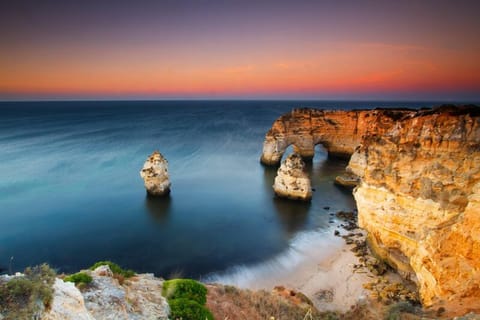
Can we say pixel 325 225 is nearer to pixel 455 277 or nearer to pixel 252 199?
pixel 252 199

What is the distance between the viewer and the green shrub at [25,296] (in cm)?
427

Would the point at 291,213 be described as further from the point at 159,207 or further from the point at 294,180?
the point at 159,207

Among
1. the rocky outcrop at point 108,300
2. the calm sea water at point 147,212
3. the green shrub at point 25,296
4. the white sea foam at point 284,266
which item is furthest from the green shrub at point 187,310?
the calm sea water at point 147,212

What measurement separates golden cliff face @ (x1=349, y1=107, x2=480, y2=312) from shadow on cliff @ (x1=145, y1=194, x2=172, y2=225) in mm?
15684

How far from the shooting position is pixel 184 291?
848 centimetres

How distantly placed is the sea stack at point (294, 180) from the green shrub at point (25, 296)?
22.4m

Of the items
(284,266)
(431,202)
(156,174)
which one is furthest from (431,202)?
(156,174)

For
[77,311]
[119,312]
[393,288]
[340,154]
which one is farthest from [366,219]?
[340,154]

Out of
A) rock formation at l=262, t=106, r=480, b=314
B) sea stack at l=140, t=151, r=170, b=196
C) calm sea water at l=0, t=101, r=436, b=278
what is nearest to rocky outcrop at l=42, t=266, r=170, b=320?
rock formation at l=262, t=106, r=480, b=314

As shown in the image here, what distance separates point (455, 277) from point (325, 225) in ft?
41.0

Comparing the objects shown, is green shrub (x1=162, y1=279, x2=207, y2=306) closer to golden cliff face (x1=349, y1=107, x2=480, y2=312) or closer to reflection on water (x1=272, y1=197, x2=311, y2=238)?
golden cliff face (x1=349, y1=107, x2=480, y2=312)

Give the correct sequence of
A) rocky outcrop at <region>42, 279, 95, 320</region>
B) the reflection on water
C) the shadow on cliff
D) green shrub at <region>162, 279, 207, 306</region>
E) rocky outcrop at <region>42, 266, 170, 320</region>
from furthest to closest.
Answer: the shadow on cliff < the reflection on water < green shrub at <region>162, 279, 207, 306</region> < rocky outcrop at <region>42, 266, 170, 320</region> < rocky outcrop at <region>42, 279, 95, 320</region>

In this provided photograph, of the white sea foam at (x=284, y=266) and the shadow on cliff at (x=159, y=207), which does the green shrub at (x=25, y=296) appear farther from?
the shadow on cliff at (x=159, y=207)

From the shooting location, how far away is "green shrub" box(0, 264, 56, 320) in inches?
168
